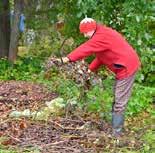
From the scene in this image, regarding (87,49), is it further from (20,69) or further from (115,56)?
(20,69)

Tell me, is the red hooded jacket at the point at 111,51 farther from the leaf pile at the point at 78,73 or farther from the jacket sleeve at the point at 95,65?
the leaf pile at the point at 78,73

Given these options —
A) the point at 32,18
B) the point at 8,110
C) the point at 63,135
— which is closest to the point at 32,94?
the point at 8,110

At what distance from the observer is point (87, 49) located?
23.4 feet

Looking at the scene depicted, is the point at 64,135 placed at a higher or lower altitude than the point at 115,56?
lower

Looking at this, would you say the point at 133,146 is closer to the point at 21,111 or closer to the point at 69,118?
the point at 69,118

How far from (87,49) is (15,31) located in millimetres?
8853

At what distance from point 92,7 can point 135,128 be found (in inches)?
115

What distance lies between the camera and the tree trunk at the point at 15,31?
1558 centimetres

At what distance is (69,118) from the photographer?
25.4 ft

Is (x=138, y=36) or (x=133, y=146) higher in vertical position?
(x=138, y=36)

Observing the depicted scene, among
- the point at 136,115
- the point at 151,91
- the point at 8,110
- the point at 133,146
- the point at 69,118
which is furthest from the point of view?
the point at 151,91

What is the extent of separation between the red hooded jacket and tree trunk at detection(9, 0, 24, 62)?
842 cm

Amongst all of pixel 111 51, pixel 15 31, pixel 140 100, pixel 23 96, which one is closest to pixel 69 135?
pixel 111 51

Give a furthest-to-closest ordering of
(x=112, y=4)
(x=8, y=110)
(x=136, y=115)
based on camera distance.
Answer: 1. (x=112, y=4)
2. (x=136, y=115)
3. (x=8, y=110)
